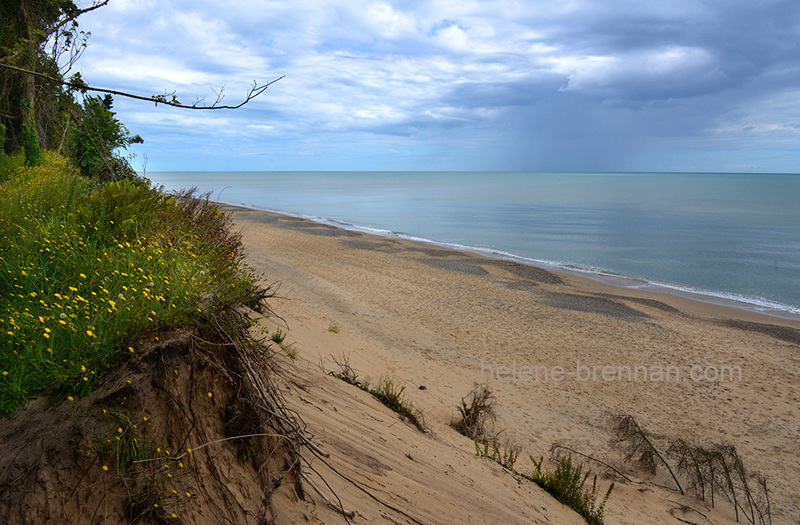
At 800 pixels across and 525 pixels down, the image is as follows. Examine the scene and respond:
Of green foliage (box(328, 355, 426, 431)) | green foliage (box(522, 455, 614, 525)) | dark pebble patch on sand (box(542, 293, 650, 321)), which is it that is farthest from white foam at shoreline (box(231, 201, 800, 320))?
green foliage (box(328, 355, 426, 431))

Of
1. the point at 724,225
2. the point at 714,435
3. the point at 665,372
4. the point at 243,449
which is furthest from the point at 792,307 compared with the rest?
the point at 724,225

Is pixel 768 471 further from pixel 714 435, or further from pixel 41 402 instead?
pixel 41 402

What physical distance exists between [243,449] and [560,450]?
5.21 metres

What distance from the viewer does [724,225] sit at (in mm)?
44125

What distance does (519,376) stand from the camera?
375 inches

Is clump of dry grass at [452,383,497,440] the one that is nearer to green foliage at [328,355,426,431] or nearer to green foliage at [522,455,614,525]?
green foliage at [328,355,426,431]

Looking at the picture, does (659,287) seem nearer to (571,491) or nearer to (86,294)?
(571,491)

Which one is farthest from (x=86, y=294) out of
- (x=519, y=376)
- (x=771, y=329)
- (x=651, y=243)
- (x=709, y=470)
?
(x=651, y=243)

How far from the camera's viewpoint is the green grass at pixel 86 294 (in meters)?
2.48

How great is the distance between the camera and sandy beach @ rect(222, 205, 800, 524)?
430 centimetres

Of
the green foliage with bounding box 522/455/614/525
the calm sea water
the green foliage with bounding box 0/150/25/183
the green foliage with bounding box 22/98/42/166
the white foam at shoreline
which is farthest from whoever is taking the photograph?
the calm sea water

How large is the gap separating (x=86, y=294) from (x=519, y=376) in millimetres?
8130

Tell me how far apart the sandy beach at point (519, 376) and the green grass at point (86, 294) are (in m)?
1.46

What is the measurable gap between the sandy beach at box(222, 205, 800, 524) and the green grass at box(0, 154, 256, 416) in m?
1.46
